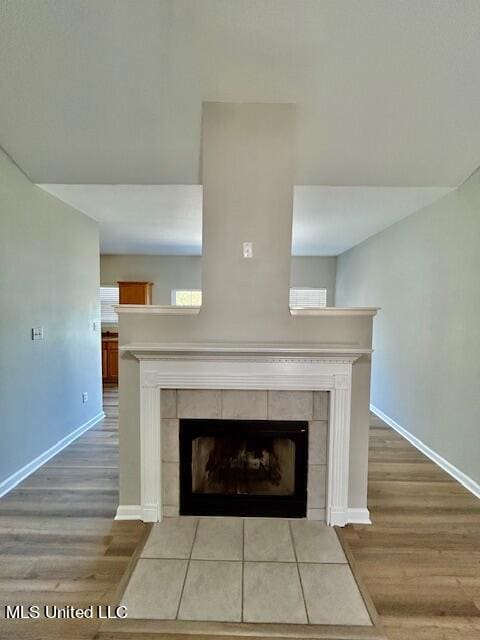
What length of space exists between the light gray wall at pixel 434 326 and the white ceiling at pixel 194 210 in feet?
1.02

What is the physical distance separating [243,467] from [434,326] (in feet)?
7.82

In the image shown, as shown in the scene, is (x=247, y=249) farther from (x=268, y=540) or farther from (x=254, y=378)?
(x=268, y=540)

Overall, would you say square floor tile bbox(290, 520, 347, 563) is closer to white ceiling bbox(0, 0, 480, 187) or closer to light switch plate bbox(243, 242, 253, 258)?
light switch plate bbox(243, 242, 253, 258)

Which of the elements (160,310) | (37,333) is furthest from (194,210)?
(37,333)

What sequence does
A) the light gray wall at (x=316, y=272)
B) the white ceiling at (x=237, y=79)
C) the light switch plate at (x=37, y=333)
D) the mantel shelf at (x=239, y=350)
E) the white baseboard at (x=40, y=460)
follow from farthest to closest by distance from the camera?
the light gray wall at (x=316, y=272) < the light switch plate at (x=37, y=333) < the white baseboard at (x=40, y=460) < the mantel shelf at (x=239, y=350) < the white ceiling at (x=237, y=79)

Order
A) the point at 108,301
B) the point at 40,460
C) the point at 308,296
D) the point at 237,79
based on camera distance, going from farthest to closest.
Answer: the point at 308,296, the point at 108,301, the point at 40,460, the point at 237,79

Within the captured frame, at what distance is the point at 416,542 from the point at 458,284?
2.12 meters

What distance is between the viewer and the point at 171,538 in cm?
204

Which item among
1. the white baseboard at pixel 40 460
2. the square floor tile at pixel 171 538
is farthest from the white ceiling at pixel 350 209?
the white baseboard at pixel 40 460

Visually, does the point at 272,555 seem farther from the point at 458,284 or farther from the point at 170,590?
the point at 458,284

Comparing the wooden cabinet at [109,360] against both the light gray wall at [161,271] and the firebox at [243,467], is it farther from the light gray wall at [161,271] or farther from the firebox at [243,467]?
the firebox at [243,467]

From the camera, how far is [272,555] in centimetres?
190

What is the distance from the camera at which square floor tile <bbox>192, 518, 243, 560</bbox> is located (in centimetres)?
190

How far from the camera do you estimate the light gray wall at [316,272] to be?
261 inches
